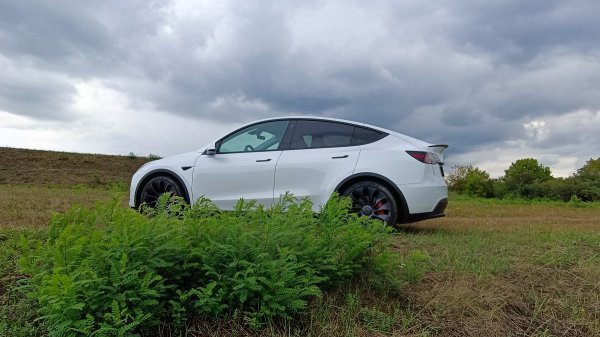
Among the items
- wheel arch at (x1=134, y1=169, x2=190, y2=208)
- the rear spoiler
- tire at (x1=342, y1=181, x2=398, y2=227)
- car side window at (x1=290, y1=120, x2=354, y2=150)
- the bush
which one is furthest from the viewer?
wheel arch at (x1=134, y1=169, x2=190, y2=208)

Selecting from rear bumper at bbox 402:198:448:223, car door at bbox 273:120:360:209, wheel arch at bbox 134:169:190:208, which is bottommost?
rear bumper at bbox 402:198:448:223

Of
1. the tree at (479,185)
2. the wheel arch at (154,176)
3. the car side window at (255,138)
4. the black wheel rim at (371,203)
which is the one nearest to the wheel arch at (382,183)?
the black wheel rim at (371,203)

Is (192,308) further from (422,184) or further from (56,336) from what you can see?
(422,184)

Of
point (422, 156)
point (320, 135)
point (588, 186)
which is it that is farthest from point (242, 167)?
point (588, 186)

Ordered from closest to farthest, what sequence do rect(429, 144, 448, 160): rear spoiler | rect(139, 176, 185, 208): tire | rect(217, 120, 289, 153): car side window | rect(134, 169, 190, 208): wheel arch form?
rect(429, 144, 448, 160): rear spoiler
rect(217, 120, 289, 153): car side window
rect(134, 169, 190, 208): wheel arch
rect(139, 176, 185, 208): tire

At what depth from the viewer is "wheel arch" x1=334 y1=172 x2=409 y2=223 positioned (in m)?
6.50

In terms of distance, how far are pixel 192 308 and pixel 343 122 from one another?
414 cm

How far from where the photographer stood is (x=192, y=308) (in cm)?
338

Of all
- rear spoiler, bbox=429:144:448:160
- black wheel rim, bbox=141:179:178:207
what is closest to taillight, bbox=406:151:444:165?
rear spoiler, bbox=429:144:448:160

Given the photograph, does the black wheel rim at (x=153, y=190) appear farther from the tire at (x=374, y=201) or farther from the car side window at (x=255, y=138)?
the tire at (x=374, y=201)

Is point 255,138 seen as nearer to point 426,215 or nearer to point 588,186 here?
point 426,215

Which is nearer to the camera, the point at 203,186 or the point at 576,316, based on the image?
the point at 576,316

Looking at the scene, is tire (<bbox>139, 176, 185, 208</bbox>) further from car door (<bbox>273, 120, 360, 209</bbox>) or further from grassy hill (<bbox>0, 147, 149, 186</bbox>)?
grassy hill (<bbox>0, 147, 149, 186</bbox>)

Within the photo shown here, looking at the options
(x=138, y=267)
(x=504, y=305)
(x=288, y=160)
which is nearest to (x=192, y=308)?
(x=138, y=267)
